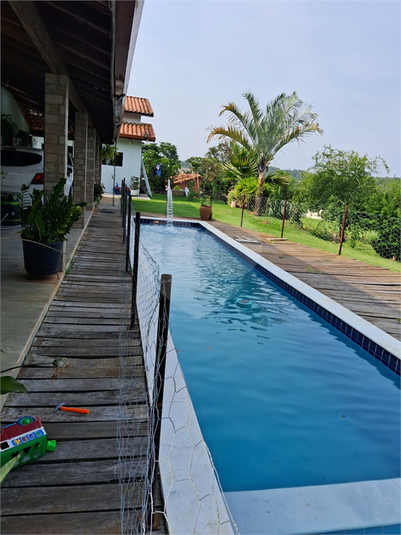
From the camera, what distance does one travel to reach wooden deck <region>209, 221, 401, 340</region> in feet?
19.3

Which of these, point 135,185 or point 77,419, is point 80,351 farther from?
point 135,185

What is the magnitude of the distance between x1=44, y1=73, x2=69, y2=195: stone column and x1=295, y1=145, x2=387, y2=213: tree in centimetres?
1172

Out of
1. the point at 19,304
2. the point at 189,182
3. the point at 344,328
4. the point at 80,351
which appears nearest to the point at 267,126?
the point at 189,182

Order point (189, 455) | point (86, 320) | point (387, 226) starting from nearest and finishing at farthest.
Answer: point (189, 455) < point (86, 320) < point (387, 226)

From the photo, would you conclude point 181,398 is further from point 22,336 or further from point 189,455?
point 22,336

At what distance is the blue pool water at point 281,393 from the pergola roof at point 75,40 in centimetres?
294

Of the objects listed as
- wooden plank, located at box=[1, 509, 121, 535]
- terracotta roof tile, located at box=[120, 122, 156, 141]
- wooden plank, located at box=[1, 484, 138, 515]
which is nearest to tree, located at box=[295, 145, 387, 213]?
terracotta roof tile, located at box=[120, 122, 156, 141]

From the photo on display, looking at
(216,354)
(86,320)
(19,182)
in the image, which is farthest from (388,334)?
(19,182)

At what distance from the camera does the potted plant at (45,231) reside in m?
4.62

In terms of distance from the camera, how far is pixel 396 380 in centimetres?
425

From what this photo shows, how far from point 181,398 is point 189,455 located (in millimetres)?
619

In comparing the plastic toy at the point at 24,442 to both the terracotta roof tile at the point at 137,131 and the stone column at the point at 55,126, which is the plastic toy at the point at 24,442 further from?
the terracotta roof tile at the point at 137,131

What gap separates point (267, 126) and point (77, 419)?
16.7 meters

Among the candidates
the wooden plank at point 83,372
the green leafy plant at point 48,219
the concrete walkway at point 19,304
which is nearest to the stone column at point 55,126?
the green leafy plant at point 48,219
